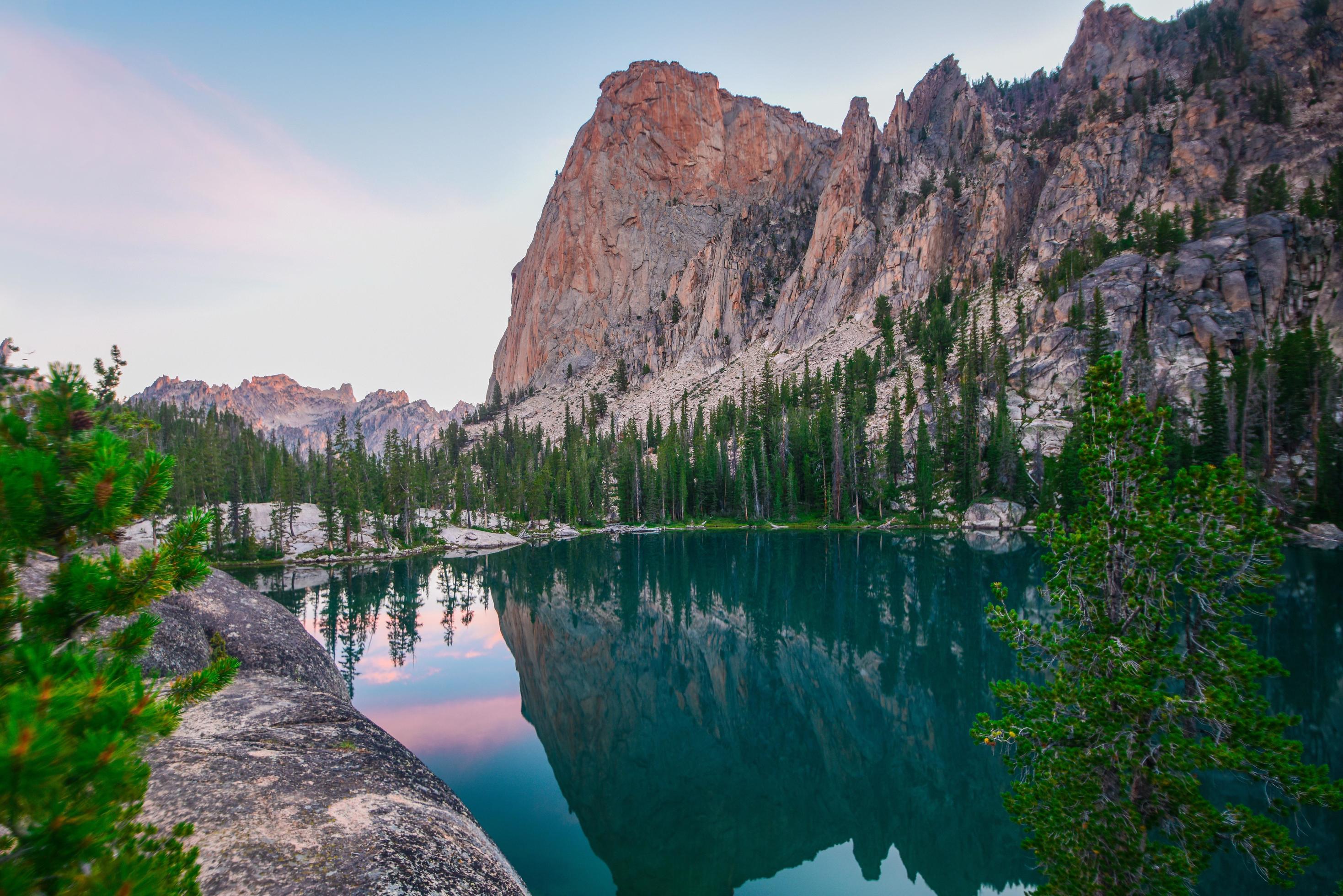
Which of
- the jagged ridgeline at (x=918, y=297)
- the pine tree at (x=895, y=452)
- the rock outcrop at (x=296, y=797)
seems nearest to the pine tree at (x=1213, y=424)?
the jagged ridgeline at (x=918, y=297)

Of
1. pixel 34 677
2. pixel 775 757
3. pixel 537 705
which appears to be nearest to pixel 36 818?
pixel 34 677

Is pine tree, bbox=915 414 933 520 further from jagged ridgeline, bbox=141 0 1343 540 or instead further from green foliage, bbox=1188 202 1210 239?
green foliage, bbox=1188 202 1210 239

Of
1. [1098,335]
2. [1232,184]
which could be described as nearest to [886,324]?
[1098,335]

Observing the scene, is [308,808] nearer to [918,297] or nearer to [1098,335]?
[1098,335]

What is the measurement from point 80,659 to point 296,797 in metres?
6.99

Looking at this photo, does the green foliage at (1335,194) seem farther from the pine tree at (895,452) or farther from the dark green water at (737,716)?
the dark green water at (737,716)

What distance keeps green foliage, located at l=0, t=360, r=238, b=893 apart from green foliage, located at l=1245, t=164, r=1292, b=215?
124 metres

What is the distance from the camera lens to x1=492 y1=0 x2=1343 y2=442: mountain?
268ft

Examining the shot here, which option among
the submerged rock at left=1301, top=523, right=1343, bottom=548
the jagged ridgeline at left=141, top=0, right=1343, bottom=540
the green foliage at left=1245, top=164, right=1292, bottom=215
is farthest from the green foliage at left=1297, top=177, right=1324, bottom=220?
the submerged rock at left=1301, top=523, right=1343, bottom=548

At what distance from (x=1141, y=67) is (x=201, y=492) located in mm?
193072

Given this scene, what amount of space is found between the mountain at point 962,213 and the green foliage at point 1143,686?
82890mm

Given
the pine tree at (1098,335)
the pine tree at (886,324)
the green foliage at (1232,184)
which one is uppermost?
the green foliage at (1232,184)

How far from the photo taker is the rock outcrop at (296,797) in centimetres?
676

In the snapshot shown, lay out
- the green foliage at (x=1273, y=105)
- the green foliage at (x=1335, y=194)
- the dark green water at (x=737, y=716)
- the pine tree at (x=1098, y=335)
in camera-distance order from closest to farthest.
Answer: the dark green water at (x=737, y=716) → the green foliage at (x=1335, y=194) → the pine tree at (x=1098, y=335) → the green foliage at (x=1273, y=105)
